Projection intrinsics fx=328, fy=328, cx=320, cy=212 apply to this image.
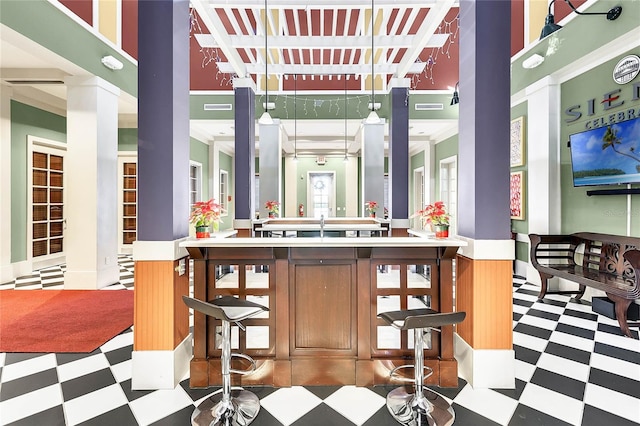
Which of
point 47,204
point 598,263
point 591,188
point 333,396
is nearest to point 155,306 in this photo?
point 333,396

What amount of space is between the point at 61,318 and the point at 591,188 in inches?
271

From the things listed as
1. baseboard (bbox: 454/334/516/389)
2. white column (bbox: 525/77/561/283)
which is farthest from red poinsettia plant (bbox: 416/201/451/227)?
white column (bbox: 525/77/561/283)

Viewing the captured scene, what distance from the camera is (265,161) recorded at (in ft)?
25.0

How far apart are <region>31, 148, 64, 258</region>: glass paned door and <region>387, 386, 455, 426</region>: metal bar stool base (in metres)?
7.09

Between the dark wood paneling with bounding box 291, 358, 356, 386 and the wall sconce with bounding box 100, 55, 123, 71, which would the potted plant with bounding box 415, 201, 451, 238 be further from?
the wall sconce with bounding box 100, 55, 123, 71

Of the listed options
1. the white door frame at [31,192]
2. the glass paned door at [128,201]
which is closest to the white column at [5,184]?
the white door frame at [31,192]

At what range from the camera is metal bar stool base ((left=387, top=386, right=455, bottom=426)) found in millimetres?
2061

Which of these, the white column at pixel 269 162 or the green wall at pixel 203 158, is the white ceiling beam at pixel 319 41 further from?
the green wall at pixel 203 158

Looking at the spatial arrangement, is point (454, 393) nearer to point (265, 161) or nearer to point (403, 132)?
point (403, 132)

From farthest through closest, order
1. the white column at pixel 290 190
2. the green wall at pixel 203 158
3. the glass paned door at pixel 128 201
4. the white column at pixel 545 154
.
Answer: the white column at pixel 290 190 → the green wall at pixel 203 158 → the glass paned door at pixel 128 201 → the white column at pixel 545 154

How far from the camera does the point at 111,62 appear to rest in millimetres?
5219

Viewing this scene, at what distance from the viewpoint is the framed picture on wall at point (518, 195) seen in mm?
5801

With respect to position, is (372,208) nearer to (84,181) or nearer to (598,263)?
(598,263)

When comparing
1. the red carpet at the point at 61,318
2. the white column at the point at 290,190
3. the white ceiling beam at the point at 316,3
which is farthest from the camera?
the white column at the point at 290,190
